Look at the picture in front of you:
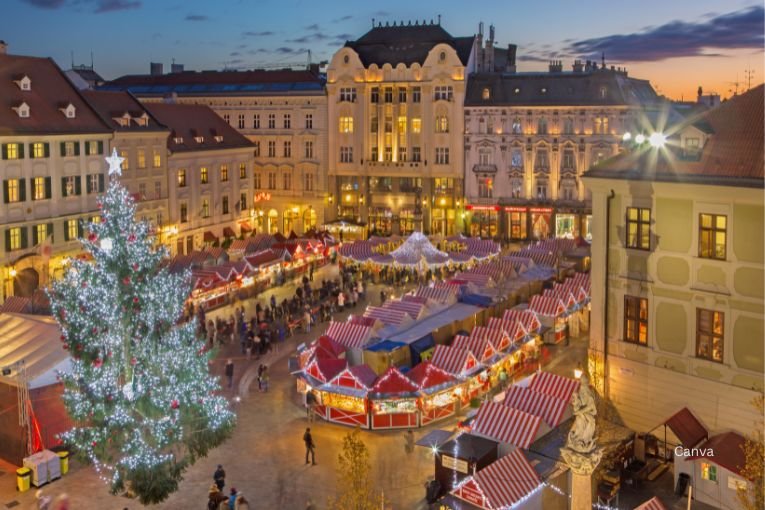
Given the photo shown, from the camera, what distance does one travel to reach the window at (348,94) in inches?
2596

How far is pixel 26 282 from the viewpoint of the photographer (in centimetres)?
4134

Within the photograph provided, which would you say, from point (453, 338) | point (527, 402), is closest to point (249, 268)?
point (453, 338)

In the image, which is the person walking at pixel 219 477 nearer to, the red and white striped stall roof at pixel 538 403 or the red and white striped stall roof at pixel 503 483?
the red and white striped stall roof at pixel 503 483

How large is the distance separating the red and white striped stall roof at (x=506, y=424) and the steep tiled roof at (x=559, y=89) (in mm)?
41846

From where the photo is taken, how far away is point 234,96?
68.8 m

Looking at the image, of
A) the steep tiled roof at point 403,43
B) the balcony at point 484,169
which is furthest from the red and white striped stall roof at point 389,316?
the steep tiled roof at point 403,43

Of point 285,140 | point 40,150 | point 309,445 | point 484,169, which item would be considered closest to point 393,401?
point 309,445

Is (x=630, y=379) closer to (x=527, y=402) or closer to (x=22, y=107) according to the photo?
(x=527, y=402)

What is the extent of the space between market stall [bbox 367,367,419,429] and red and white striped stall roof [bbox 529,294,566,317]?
9.44 meters

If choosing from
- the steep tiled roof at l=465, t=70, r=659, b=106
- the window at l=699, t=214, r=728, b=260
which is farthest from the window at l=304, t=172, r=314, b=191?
the window at l=699, t=214, r=728, b=260

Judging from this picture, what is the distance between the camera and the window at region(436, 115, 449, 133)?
6353cm

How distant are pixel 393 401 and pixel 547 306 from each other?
10.5m

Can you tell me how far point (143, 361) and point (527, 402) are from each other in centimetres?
985

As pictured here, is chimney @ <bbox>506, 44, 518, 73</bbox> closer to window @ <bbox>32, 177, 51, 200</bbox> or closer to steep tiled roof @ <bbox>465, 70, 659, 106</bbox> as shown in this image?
steep tiled roof @ <bbox>465, 70, 659, 106</bbox>
